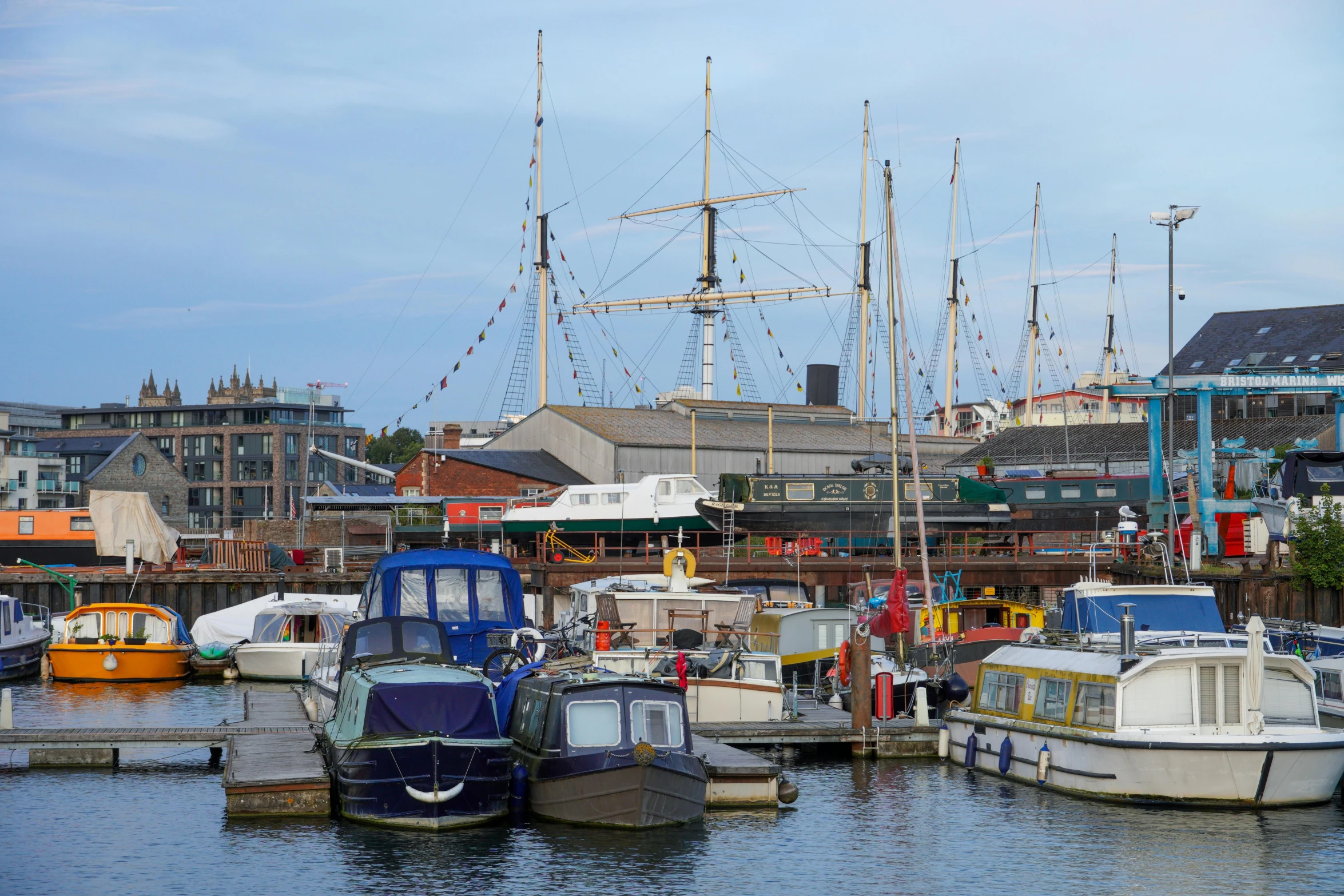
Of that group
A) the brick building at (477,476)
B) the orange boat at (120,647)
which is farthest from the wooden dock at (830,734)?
the brick building at (477,476)

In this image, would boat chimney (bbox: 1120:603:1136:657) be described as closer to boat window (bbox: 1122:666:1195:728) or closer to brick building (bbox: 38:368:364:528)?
boat window (bbox: 1122:666:1195:728)

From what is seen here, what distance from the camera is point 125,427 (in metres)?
113

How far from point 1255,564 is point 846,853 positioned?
104 ft

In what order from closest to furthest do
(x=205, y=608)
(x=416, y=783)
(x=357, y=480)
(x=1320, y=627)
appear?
(x=416, y=783)
(x=1320, y=627)
(x=205, y=608)
(x=357, y=480)

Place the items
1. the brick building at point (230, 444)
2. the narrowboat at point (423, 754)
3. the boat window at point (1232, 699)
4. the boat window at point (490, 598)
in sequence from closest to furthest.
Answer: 1. the narrowboat at point (423, 754)
2. the boat window at point (1232, 699)
3. the boat window at point (490, 598)
4. the brick building at point (230, 444)

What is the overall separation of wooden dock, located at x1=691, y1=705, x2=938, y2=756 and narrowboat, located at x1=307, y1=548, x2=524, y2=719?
423 centimetres

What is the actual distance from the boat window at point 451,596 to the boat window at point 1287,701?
46.4 ft

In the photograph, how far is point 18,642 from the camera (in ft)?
135

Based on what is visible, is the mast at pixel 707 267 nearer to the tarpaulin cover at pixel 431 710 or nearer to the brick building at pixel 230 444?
the brick building at pixel 230 444

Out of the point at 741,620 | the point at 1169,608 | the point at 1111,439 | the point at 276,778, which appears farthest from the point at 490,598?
the point at 1111,439

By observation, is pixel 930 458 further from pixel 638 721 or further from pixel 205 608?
pixel 638 721

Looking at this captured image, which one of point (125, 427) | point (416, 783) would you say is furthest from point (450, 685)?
point (125, 427)

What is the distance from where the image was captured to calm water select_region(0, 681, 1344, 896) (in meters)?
18.0

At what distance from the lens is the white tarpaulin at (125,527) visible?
57.6m
